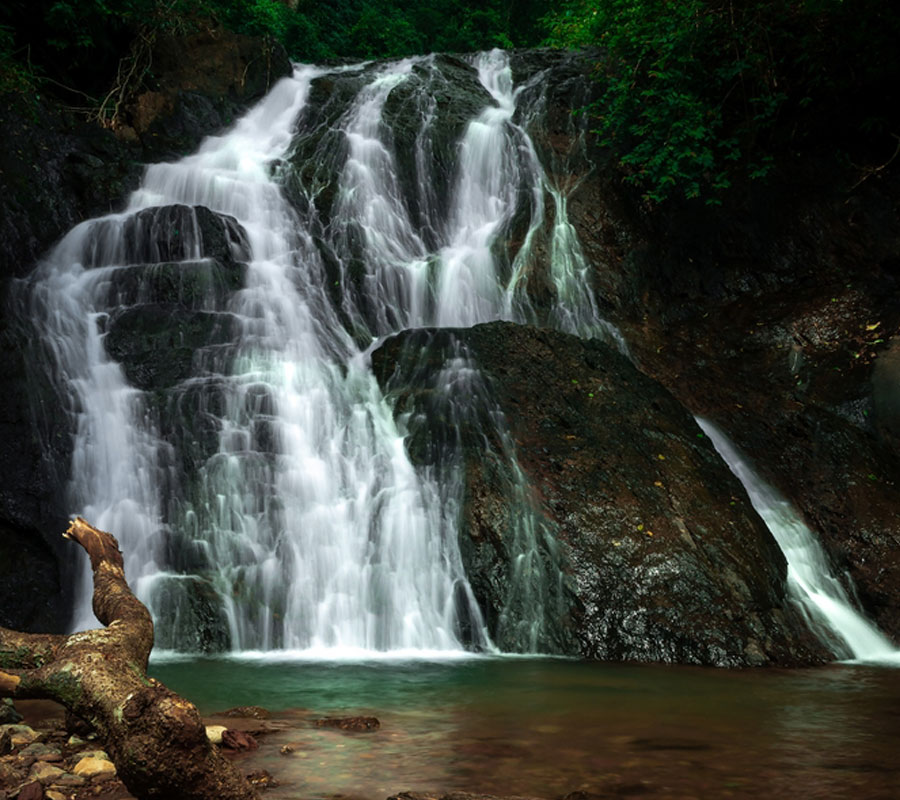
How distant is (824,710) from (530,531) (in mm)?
Result: 2960

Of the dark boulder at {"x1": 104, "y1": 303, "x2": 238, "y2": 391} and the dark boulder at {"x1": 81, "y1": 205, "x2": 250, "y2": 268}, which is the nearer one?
the dark boulder at {"x1": 104, "y1": 303, "x2": 238, "y2": 391}

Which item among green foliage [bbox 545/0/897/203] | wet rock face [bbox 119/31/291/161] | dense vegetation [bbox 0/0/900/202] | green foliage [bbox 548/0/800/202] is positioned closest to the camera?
dense vegetation [bbox 0/0/900/202]

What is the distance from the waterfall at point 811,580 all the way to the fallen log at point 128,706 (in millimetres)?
6163

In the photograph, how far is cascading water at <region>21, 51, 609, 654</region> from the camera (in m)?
7.36

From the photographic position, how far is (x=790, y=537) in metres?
8.77

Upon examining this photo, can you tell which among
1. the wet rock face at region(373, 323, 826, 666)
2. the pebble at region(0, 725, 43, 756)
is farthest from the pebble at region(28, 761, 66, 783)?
the wet rock face at region(373, 323, 826, 666)

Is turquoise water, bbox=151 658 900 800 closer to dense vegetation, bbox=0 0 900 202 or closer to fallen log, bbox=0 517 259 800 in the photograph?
fallen log, bbox=0 517 259 800

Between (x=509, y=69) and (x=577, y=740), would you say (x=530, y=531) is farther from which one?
(x=509, y=69)

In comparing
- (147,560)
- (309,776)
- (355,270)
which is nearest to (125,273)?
(355,270)

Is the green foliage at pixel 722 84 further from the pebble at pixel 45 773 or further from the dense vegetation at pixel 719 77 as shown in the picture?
the pebble at pixel 45 773

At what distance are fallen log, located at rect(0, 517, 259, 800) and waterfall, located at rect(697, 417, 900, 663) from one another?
20.2 ft

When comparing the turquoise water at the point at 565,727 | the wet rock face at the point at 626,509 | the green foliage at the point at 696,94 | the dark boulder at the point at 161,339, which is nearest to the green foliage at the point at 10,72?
the dark boulder at the point at 161,339

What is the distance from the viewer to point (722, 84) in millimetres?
12094

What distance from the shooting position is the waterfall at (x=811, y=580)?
24.2ft
